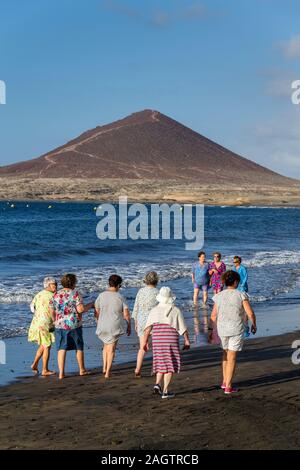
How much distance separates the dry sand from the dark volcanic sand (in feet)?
372

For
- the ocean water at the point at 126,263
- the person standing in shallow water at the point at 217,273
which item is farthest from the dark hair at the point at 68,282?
the person standing in shallow water at the point at 217,273

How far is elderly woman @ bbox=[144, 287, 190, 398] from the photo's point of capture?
900cm

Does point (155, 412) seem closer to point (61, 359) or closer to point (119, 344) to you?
point (61, 359)

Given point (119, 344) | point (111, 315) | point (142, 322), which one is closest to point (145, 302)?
point (142, 322)

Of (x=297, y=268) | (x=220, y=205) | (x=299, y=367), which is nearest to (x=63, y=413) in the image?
(x=299, y=367)

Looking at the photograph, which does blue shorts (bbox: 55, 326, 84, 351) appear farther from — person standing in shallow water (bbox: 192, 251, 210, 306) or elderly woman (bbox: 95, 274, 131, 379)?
person standing in shallow water (bbox: 192, 251, 210, 306)

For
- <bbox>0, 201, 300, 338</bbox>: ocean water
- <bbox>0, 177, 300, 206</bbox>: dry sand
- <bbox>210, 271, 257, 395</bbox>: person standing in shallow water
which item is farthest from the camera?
<bbox>0, 177, 300, 206</bbox>: dry sand

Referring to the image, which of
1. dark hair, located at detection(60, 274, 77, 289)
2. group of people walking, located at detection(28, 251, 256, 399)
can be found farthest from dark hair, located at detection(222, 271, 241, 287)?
dark hair, located at detection(60, 274, 77, 289)

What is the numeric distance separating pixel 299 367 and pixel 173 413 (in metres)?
3.18

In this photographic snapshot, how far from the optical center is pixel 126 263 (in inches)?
1199

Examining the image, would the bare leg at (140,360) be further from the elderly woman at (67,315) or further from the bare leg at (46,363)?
the bare leg at (46,363)

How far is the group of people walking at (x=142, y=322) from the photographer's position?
9.02m

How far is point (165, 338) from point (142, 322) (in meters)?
1.27

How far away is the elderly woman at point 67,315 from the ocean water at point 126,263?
3.75 m
